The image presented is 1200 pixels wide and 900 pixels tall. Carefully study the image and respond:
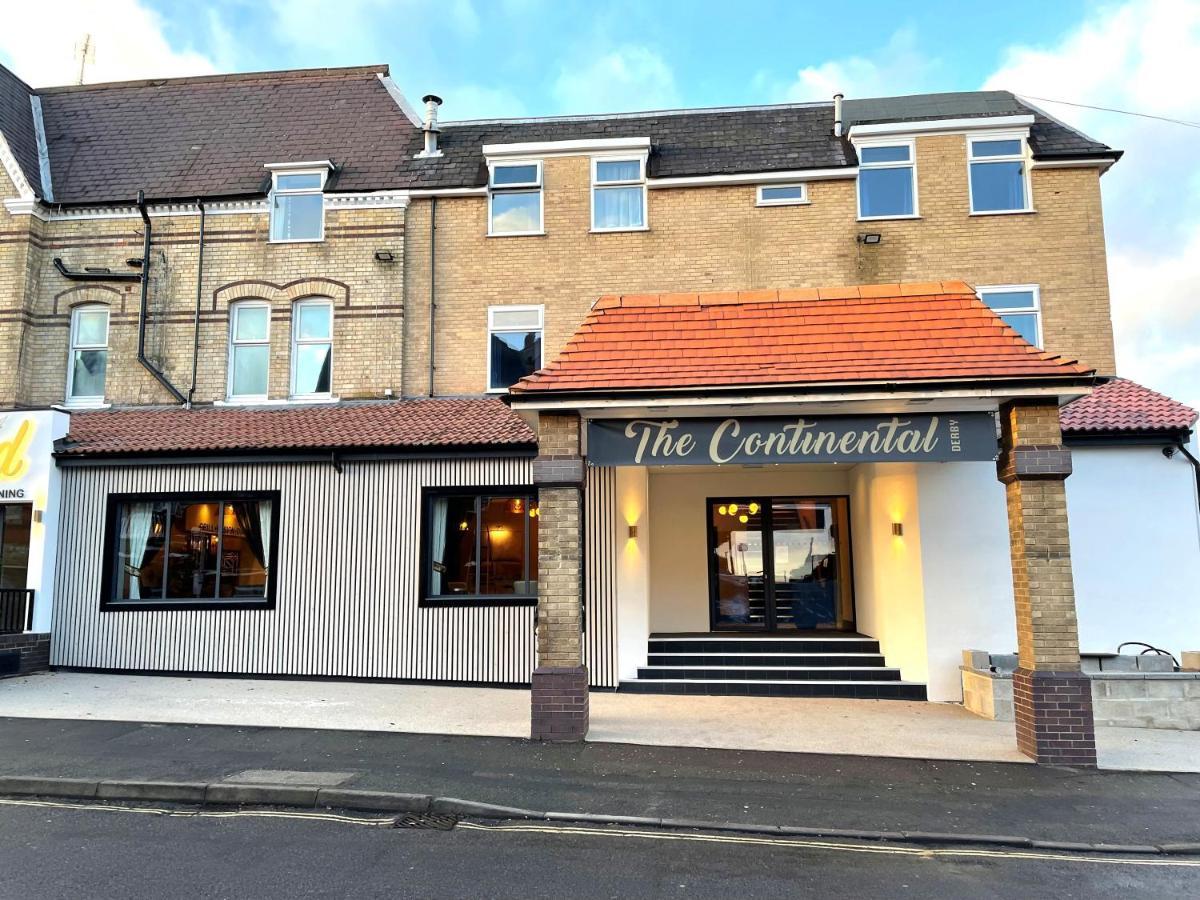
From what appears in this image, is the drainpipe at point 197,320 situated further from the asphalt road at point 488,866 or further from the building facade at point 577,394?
the asphalt road at point 488,866

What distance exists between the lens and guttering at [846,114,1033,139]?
549 inches

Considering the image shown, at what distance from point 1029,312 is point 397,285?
35.6ft

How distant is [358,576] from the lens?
11.7 meters

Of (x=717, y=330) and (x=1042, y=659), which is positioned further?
(x=717, y=330)

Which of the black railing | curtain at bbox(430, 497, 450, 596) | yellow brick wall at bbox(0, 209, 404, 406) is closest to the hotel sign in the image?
curtain at bbox(430, 497, 450, 596)

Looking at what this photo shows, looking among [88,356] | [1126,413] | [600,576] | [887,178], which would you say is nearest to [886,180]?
[887,178]

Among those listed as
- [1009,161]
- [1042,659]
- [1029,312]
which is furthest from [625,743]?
[1009,161]

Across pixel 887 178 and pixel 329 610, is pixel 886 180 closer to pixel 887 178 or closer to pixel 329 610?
pixel 887 178

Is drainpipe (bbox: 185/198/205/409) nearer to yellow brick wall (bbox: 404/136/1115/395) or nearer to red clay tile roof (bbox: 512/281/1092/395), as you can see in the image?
yellow brick wall (bbox: 404/136/1115/395)

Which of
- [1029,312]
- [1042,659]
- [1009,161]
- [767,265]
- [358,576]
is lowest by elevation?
[1042,659]

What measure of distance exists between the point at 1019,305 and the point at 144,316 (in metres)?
15.2

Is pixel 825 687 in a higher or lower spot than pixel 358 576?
lower

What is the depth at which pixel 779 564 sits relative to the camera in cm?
1316

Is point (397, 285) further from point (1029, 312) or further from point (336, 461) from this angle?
point (1029, 312)
